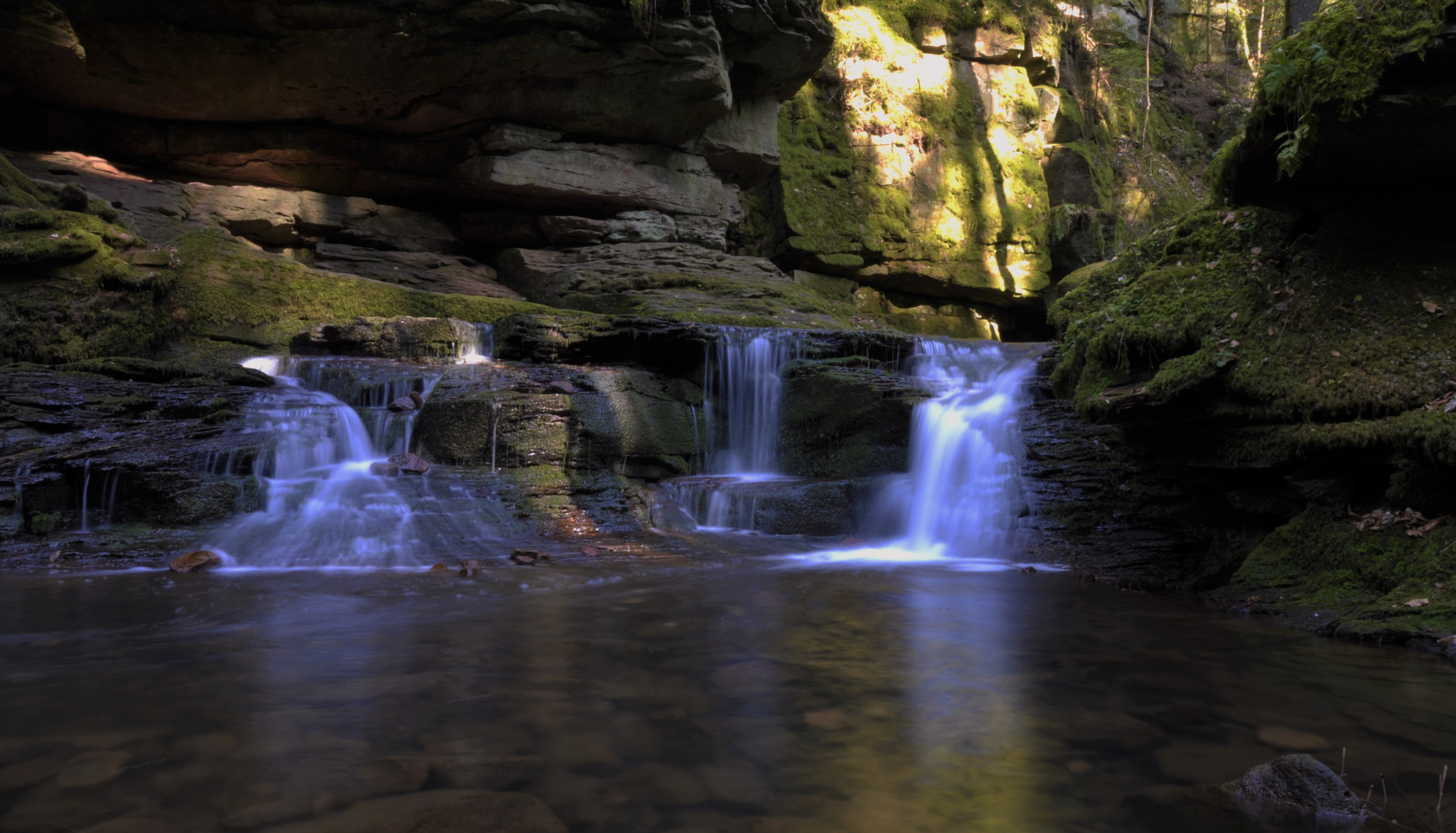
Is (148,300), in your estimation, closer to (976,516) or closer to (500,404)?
(500,404)

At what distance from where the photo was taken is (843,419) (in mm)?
9805

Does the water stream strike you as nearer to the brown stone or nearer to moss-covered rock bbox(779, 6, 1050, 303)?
the brown stone

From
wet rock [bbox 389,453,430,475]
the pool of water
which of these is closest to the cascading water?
wet rock [bbox 389,453,430,475]

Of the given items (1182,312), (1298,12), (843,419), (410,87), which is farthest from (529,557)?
(410,87)

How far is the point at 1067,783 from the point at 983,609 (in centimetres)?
270

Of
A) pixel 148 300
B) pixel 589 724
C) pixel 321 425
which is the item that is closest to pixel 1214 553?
pixel 589 724

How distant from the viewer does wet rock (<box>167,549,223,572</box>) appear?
614 centimetres

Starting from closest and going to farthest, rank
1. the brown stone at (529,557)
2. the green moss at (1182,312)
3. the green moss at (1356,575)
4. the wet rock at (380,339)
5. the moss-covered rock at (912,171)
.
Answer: the green moss at (1356,575) → the green moss at (1182,312) → the brown stone at (529,557) → the wet rock at (380,339) → the moss-covered rock at (912,171)

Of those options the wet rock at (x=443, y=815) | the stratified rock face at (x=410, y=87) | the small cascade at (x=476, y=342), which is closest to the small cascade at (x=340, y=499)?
the small cascade at (x=476, y=342)

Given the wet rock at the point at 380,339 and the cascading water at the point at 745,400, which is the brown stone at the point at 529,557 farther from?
the wet rock at the point at 380,339

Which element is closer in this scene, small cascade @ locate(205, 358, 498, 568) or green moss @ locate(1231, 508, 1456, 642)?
green moss @ locate(1231, 508, 1456, 642)

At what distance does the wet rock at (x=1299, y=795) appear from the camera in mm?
2016

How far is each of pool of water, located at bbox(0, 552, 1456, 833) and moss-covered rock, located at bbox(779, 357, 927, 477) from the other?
171 inches

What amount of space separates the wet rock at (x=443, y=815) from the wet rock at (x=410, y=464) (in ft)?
21.2
